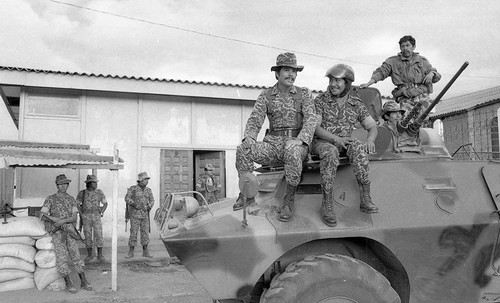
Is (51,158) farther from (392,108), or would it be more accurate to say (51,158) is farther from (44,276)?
(392,108)

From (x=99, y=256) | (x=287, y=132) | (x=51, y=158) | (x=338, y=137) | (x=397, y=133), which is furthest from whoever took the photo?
(x=99, y=256)

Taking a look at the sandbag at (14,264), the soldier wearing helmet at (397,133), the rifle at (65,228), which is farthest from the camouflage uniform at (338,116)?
the sandbag at (14,264)

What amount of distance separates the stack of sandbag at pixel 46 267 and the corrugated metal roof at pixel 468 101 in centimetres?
1365

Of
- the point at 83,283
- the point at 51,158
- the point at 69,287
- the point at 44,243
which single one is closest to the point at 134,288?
the point at 83,283

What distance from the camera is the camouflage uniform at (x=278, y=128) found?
417 cm

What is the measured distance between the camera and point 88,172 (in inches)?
464

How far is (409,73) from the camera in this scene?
679 cm

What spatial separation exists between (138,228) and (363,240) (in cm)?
757

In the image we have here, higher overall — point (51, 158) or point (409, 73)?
point (409, 73)

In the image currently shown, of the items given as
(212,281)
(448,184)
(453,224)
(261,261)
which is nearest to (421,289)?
(453,224)

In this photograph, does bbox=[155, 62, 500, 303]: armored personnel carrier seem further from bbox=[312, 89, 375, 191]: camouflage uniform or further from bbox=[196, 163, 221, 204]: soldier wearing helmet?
bbox=[196, 163, 221, 204]: soldier wearing helmet

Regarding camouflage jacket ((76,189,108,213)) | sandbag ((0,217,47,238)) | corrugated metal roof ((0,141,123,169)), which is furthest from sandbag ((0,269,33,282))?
camouflage jacket ((76,189,108,213))

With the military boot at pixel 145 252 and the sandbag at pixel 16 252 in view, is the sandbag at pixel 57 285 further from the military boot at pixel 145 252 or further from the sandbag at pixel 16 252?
the military boot at pixel 145 252

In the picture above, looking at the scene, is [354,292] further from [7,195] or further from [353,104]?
[7,195]
